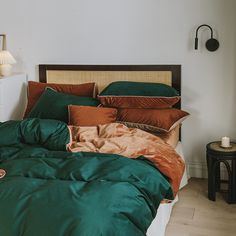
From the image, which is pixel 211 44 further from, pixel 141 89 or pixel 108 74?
pixel 108 74

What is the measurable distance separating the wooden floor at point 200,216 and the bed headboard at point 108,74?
77cm

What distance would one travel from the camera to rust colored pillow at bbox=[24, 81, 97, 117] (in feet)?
11.7

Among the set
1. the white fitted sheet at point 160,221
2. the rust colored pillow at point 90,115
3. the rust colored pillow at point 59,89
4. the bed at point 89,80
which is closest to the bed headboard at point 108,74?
the bed at point 89,80

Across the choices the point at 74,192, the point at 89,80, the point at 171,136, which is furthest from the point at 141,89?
the point at 74,192

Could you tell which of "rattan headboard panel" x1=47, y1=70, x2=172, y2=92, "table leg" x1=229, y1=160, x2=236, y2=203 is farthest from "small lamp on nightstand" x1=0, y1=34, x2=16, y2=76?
"table leg" x1=229, y1=160, x2=236, y2=203

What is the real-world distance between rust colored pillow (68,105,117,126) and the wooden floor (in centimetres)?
84

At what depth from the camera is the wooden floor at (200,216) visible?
2.73 metres

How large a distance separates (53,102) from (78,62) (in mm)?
572

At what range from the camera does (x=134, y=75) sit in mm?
3553

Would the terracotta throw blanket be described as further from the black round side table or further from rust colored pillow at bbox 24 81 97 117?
rust colored pillow at bbox 24 81 97 117

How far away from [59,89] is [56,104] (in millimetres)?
337

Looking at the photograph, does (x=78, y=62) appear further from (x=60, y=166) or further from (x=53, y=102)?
(x=60, y=166)

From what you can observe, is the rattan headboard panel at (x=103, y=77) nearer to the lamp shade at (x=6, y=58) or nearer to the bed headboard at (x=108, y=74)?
the bed headboard at (x=108, y=74)

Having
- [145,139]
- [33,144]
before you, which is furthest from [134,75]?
[33,144]
